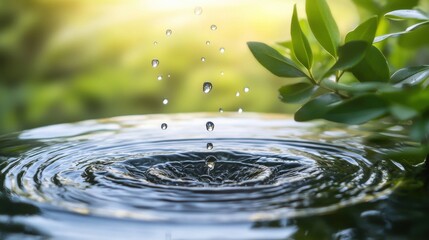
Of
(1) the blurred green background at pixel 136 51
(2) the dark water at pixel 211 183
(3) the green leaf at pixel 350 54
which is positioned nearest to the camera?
(2) the dark water at pixel 211 183

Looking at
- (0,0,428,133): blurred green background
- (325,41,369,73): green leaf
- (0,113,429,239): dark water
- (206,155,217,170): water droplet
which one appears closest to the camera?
(0,113,429,239): dark water

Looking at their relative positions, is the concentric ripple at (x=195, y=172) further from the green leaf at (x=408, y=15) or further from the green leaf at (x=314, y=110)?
the green leaf at (x=408, y=15)

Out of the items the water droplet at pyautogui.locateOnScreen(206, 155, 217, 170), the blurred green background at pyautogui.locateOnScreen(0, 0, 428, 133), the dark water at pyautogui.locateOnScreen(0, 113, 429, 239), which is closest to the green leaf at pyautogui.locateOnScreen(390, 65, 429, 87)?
the dark water at pyautogui.locateOnScreen(0, 113, 429, 239)

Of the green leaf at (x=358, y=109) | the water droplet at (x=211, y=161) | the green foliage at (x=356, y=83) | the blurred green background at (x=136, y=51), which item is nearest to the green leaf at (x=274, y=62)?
the green foliage at (x=356, y=83)

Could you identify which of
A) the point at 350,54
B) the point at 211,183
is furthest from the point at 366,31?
the point at 211,183

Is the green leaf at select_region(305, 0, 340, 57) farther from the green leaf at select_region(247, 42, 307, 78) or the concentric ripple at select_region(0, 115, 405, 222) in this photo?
the concentric ripple at select_region(0, 115, 405, 222)

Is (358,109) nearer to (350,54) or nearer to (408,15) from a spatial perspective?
(350,54)
